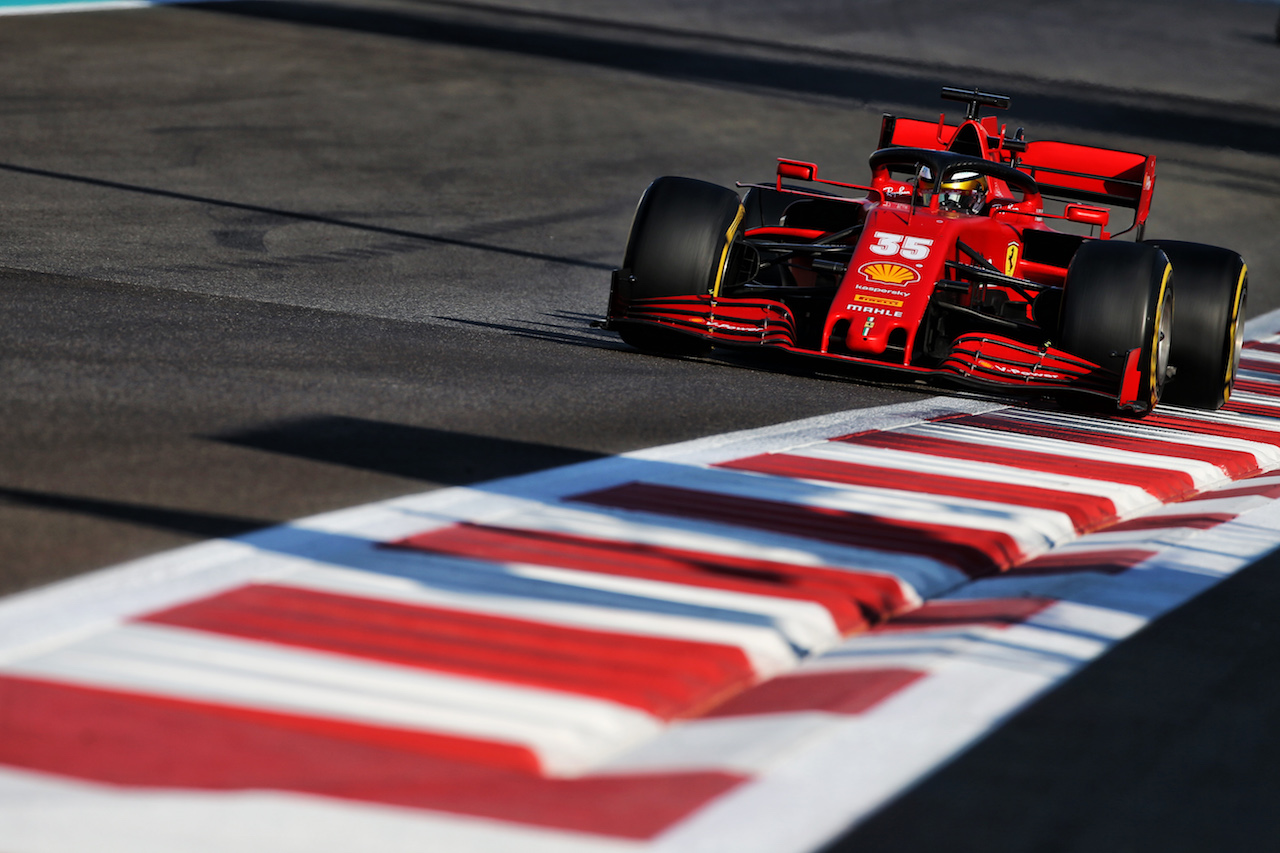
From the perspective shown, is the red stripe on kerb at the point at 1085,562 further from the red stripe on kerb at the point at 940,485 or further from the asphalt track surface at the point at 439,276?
the red stripe on kerb at the point at 940,485

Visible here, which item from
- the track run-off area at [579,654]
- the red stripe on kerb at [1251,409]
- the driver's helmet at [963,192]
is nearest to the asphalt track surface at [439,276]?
the track run-off area at [579,654]

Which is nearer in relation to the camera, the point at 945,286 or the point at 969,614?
the point at 969,614

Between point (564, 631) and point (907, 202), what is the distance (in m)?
5.62

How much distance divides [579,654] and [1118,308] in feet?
15.7

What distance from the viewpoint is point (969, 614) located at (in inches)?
177

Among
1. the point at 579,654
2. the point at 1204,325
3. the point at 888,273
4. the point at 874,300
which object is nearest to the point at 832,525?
the point at 579,654

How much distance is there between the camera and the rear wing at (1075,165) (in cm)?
982

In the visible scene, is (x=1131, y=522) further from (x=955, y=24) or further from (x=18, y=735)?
(x=955, y=24)

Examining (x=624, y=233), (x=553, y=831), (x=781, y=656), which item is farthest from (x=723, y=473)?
(x=624, y=233)

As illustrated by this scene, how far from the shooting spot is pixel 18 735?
10.3ft

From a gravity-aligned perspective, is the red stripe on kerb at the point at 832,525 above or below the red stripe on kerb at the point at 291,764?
above

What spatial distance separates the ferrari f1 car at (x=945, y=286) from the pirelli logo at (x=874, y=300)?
0.01 metres

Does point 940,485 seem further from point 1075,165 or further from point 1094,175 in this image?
point 1075,165

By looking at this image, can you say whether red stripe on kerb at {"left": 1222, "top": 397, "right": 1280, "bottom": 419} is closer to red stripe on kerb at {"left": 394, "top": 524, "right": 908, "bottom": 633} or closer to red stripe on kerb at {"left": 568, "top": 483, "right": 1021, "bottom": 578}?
red stripe on kerb at {"left": 568, "top": 483, "right": 1021, "bottom": 578}
